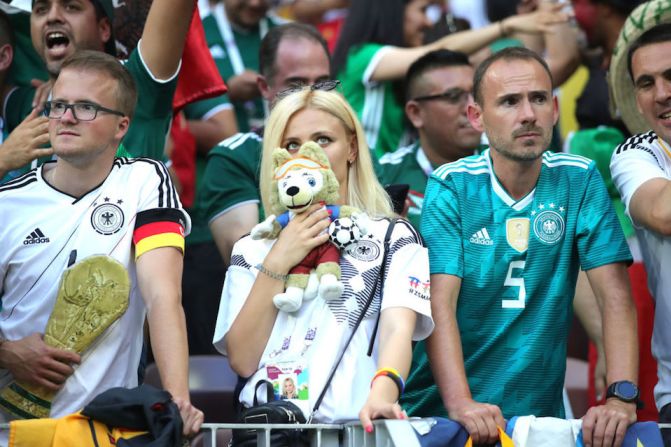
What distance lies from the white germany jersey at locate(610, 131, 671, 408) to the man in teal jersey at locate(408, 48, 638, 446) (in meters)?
0.18

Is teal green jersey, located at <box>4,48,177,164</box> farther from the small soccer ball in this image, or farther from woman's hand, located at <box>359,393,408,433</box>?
woman's hand, located at <box>359,393,408,433</box>

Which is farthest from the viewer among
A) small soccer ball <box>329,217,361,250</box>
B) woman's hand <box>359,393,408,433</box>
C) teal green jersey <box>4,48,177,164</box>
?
teal green jersey <box>4,48,177,164</box>

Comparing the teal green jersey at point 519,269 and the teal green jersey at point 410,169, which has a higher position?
the teal green jersey at point 410,169

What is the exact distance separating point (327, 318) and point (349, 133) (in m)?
0.84

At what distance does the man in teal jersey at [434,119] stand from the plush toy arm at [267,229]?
5.97 feet

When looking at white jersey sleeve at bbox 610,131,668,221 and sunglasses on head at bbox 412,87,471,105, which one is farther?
sunglasses on head at bbox 412,87,471,105

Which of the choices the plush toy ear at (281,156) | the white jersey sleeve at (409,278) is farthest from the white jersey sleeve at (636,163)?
the plush toy ear at (281,156)

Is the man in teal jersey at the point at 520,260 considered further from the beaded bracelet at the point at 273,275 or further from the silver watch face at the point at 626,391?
the beaded bracelet at the point at 273,275

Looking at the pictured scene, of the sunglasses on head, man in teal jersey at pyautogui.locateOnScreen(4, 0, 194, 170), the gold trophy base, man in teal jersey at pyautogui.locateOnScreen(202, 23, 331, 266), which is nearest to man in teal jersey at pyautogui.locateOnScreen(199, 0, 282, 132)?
man in teal jersey at pyautogui.locateOnScreen(202, 23, 331, 266)

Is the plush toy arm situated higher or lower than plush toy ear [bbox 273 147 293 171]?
lower

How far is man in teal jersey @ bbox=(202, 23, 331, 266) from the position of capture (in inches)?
235

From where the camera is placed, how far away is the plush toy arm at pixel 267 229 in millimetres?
4457

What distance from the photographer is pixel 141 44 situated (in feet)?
17.6

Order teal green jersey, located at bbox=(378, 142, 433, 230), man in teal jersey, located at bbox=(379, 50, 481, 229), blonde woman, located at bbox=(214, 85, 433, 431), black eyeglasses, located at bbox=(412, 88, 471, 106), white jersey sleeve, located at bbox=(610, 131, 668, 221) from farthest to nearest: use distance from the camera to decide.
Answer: black eyeglasses, located at bbox=(412, 88, 471, 106) < man in teal jersey, located at bbox=(379, 50, 481, 229) < teal green jersey, located at bbox=(378, 142, 433, 230) < white jersey sleeve, located at bbox=(610, 131, 668, 221) < blonde woman, located at bbox=(214, 85, 433, 431)
